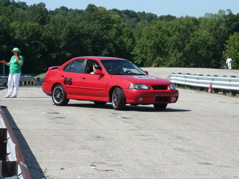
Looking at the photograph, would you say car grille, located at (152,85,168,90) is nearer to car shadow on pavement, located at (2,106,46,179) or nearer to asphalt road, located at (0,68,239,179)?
asphalt road, located at (0,68,239,179)

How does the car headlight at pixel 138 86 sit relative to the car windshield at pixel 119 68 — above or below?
below

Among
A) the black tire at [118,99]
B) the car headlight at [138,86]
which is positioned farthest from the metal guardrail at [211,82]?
the black tire at [118,99]

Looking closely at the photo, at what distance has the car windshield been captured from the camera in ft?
55.5

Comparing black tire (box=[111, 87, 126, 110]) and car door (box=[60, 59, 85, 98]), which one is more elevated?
car door (box=[60, 59, 85, 98])

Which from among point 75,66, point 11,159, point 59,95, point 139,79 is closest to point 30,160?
point 11,159

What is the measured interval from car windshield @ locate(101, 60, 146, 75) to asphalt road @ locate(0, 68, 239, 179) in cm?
127

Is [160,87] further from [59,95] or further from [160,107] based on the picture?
[59,95]

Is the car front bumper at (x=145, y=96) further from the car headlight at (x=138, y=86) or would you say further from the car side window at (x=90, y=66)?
the car side window at (x=90, y=66)

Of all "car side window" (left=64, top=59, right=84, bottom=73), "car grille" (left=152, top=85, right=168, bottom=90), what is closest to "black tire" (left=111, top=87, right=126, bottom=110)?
"car grille" (left=152, top=85, right=168, bottom=90)

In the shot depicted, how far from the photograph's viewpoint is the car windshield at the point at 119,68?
16906 mm

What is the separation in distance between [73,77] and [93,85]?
0.78 metres

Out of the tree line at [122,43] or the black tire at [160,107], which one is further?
the tree line at [122,43]

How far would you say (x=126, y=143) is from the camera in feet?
32.3

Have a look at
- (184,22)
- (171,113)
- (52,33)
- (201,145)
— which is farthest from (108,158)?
(184,22)
